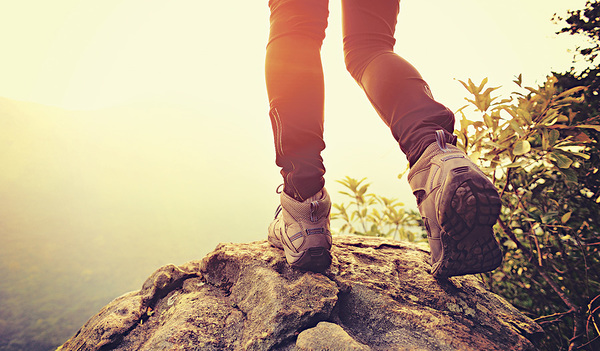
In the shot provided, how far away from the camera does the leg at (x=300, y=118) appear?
97 cm

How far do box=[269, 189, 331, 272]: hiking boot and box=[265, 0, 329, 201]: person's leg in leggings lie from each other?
67 millimetres

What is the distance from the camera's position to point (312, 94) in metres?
0.99

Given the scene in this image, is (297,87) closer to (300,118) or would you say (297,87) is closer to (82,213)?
(300,118)

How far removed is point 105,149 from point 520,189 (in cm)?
3065

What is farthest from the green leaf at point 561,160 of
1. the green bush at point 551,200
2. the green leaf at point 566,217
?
the green leaf at point 566,217

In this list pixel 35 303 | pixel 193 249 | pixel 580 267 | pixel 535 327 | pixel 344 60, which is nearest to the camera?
pixel 535 327

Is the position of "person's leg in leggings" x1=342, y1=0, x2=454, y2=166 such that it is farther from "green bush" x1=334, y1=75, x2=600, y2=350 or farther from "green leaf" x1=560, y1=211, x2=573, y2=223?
"green leaf" x1=560, y1=211, x2=573, y2=223

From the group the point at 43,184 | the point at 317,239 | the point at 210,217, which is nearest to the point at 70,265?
the point at 43,184

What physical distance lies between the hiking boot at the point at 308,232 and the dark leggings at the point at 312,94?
0.13 ft

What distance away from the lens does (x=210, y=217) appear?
902 inches

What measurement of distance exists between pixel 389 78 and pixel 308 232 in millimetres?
619

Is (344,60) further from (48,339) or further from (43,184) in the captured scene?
(43,184)

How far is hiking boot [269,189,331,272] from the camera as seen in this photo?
1033 millimetres

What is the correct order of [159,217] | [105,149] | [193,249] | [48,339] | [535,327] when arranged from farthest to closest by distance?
[105,149] → [159,217] → [193,249] → [48,339] → [535,327]
